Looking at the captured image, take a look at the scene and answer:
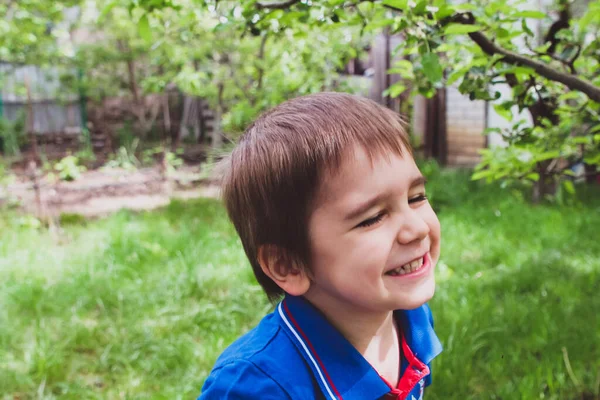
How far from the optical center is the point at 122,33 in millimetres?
7914

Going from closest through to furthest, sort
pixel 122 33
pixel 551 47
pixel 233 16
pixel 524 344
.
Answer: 1. pixel 551 47
2. pixel 233 16
3. pixel 524 344
4. pixel 122 33

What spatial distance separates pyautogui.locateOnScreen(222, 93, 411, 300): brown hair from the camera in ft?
3.43

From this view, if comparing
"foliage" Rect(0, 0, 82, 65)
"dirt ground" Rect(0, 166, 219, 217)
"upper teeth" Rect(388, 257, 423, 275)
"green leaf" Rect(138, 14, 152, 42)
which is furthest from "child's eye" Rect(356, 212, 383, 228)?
"foliage" Rect(0, 0, 82, 65)

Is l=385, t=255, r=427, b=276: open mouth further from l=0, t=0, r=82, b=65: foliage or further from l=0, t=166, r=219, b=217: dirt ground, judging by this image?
l=0, t=0, r=82, b=65: foliage

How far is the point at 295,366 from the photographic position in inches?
41.4

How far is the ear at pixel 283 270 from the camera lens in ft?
3.61

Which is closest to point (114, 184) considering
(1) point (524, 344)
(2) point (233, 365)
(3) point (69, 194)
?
(3) point (69, 194)

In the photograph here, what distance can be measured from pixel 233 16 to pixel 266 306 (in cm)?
144

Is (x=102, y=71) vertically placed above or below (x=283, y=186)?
below

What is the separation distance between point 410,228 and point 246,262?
2343mm

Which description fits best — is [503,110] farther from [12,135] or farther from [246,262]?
[12,135]

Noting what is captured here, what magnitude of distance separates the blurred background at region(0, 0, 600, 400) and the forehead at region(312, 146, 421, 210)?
0.34m

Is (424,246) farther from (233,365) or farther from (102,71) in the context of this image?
(102,71)

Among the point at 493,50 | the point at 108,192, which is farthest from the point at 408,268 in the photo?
the point at 108,192
